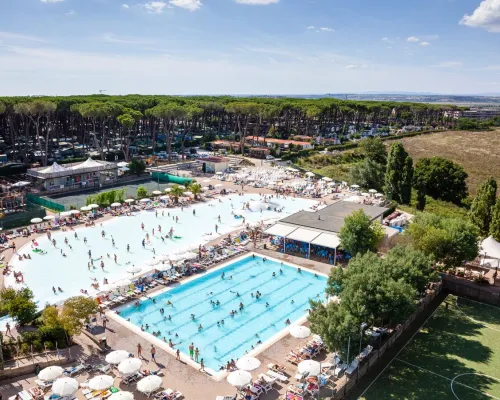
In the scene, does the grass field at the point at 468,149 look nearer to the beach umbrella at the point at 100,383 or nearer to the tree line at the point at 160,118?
the tree line at the point at 160,118

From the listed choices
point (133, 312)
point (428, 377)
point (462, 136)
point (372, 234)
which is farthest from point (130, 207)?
point (462, 136)

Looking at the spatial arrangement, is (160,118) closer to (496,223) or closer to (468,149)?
(496,223)

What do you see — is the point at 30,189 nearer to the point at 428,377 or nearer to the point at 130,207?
the point at 130,207

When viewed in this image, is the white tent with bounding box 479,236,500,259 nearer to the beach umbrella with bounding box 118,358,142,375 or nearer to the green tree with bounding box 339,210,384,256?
the green tree with bounding box 339,210,384,256

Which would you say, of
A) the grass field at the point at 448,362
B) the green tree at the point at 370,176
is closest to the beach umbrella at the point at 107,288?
the grass field at the point at 448,362

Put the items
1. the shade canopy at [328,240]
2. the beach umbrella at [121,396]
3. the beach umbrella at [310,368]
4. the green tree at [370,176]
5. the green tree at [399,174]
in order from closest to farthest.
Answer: the beach umbrella at [121,396], the beach umbrella at [310,368], the shade canopy at [328,240], the green tree at [399,174], the green tree at [370,176]

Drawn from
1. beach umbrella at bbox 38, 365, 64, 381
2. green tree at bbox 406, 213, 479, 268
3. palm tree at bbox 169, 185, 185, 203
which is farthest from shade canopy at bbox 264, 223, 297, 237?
beach umbrella at bbox 38, 365, 64, 381

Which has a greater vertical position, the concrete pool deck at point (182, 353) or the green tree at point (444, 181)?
the green tree at point (444, 181)
